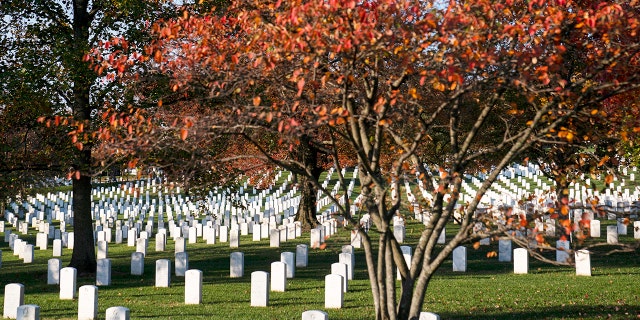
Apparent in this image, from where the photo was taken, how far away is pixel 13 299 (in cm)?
1286

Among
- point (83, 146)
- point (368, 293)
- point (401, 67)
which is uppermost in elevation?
point (401, 67)

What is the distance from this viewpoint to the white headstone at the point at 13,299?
1275 centimetres

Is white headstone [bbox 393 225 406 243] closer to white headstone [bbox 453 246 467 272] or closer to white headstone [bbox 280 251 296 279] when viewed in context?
white headstone [bbox 453 246 467 272]

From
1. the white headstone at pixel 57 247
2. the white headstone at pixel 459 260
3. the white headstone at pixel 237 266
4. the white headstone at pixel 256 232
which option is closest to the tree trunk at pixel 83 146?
the white headstone at pixel 237 266

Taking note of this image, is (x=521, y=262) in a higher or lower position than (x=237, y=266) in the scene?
higher

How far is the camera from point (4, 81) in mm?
16266

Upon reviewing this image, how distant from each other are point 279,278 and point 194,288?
208 cm

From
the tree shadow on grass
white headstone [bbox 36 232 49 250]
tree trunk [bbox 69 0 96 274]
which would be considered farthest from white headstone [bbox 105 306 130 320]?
white headstone [bbox 36 232 49 250]

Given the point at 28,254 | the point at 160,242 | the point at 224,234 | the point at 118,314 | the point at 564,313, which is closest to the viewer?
the point at 118,314

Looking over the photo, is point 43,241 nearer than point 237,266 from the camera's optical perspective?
No

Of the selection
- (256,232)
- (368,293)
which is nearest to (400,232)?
(256,232)

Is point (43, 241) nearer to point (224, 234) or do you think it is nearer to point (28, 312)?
point (224, 234)

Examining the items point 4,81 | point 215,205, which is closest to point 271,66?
point 4,81

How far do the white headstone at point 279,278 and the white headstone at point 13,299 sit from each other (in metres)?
4.95
